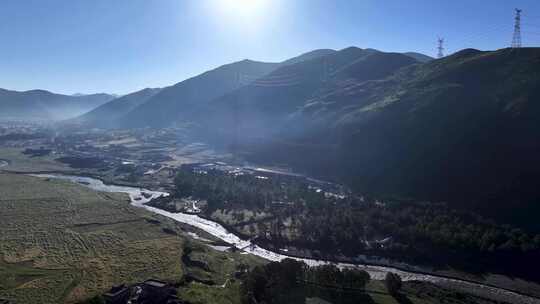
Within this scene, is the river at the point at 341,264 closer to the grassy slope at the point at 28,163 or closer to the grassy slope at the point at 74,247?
the grassy slope at the point at 74,247

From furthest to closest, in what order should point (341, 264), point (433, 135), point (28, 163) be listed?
point (28, 163) → point (433, 135) → point (341, 264)

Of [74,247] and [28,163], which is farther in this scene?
[28,163]

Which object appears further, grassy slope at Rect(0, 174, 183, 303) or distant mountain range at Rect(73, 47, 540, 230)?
distant mountain range at Rect(73, 47, 540, 230)

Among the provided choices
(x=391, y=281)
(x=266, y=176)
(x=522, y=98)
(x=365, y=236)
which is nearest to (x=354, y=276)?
(x=391, y=281)

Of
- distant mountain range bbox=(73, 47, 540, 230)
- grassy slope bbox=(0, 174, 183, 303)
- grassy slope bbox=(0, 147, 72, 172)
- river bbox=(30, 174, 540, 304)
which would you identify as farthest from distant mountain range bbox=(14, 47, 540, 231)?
grassy slope bbox=(0, 147, 72, 172)

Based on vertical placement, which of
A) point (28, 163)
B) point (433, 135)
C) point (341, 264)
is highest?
point (433, 135)

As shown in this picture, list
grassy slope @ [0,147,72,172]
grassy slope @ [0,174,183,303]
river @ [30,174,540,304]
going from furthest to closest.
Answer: grassy slope @ [0,147,72,172], river @ [30,174,540,304], grassy slope @ [0,174,183,303]

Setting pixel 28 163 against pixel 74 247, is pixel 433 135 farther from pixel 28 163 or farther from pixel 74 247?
pixel 28 163

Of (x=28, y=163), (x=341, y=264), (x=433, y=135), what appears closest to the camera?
(x=341, y=264)

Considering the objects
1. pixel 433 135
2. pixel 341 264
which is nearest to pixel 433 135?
pixel 433 135

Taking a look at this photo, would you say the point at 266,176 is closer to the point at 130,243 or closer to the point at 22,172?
the point at 130,243

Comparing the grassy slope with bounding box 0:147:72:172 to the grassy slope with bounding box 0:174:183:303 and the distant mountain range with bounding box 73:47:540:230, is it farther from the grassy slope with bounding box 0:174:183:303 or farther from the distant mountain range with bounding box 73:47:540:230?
the distant mountain range with bounding box 73:47:540:230
